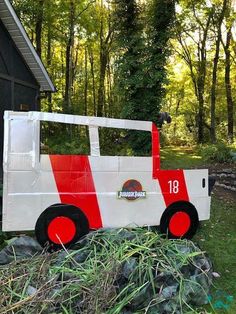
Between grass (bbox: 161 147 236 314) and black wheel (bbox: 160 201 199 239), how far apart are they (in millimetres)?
371

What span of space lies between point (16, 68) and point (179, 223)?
7.60 m

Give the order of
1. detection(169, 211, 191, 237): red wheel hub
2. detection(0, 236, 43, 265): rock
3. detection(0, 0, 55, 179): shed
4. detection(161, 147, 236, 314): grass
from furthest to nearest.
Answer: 1. detection(0, 0, 55, 179): shed
2. detection(169, 211, 191, 237): red wheel hub
3. detection(0, 236, 43, 265): rock
4. detection(161, 147, 236, 314): grass

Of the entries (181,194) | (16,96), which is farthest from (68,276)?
(16,96)

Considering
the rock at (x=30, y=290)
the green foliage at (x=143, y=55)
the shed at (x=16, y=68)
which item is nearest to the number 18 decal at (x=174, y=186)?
the rock at (x=30, y=290)

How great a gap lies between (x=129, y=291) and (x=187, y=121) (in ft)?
94.8

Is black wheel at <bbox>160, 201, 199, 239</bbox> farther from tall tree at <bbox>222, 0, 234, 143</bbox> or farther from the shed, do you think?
tall tree at <bbox>222, 0, 234, 143</bbox>

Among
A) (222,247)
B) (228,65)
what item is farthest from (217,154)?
(222,247)

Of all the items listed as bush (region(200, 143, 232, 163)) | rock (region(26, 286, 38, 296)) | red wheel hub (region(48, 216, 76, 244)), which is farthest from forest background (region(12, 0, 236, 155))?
rock (region(26, 286, 38, 296))

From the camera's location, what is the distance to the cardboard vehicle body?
4.61m

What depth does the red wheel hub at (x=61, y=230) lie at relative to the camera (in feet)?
15.9

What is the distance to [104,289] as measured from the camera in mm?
3277

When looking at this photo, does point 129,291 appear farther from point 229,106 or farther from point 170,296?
point 229,106

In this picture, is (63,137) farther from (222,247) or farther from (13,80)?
(222,247)

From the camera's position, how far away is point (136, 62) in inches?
653
